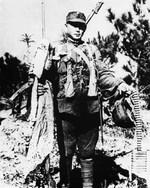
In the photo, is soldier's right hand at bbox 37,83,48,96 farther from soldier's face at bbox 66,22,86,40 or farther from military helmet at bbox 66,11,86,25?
military helmet at bbox 66,11,86,25

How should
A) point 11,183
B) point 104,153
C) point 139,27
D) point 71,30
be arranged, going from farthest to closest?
point 139,27 → point 104,153 → point 11,183 → point 71,30

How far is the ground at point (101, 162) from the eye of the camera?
4705 mm

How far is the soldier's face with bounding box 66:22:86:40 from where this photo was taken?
3.85 m

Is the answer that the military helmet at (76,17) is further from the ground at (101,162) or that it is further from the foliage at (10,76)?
the foliage at (10,76)

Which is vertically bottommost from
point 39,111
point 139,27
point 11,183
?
point 11,183

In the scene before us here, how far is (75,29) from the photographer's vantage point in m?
3.85

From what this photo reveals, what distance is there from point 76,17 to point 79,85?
0.65m

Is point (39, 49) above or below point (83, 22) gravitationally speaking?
below

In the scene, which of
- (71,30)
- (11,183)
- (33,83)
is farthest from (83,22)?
(11,183)

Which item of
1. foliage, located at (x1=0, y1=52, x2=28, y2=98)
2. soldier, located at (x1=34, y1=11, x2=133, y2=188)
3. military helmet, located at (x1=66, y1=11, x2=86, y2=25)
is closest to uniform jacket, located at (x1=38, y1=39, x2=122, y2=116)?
soldier, located at (x1=34, y1=11, x2=133, y2=188)

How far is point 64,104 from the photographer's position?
389cm

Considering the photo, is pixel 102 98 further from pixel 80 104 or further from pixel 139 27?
pixel 139 27

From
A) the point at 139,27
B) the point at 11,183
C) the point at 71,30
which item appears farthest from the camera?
the point at 139,27

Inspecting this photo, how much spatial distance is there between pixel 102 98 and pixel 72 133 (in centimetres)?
47
